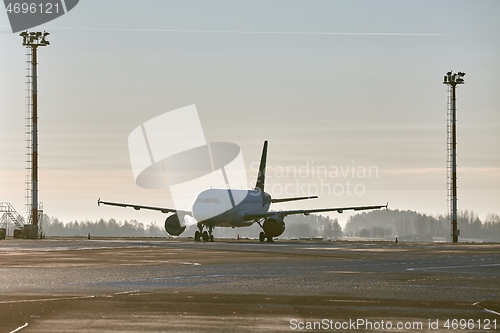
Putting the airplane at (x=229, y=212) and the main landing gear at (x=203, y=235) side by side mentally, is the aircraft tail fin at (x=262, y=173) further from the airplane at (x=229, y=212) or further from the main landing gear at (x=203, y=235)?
the main landing gear at (x=203, y=235)

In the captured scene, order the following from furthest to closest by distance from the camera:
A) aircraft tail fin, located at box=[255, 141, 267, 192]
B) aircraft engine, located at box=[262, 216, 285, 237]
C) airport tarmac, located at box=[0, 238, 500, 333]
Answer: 1. aircraft tail fin, located at box=[255, 141, 267, 192]
2. aircraft engine, located at box=[262, 216, 285, 237]
3. airport tarmac, located at box=[0, 238, 500, 333]

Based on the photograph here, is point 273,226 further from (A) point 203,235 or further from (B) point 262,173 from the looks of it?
(B) point 262,173

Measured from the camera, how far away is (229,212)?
72188mm

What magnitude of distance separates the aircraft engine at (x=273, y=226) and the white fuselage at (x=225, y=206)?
2.75 metres

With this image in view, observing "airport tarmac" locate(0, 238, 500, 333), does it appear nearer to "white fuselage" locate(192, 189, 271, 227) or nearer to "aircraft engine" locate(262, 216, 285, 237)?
"white fuselage" locate(192, 189, 271, 227)

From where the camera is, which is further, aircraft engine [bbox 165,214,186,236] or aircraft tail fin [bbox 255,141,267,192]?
aircraft tail fin [bbox 255,141,267,192]

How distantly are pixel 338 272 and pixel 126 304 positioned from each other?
443 inches

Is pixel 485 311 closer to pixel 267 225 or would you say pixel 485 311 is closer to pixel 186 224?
pixel 267 225

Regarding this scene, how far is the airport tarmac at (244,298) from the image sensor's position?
13695 mm

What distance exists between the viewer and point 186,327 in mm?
13258

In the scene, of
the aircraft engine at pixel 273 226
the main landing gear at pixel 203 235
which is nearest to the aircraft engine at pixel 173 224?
the main landing gear at pixel 203 235

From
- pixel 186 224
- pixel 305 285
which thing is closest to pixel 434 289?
pixel 305 285

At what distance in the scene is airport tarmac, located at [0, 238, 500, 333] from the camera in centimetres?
1370

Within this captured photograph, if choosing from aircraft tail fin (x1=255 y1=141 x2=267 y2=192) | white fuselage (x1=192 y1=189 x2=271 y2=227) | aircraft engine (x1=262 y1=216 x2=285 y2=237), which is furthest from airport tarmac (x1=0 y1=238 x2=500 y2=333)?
aircraft tail fin (x1=255 y1=141 x2=267 y2=192)
